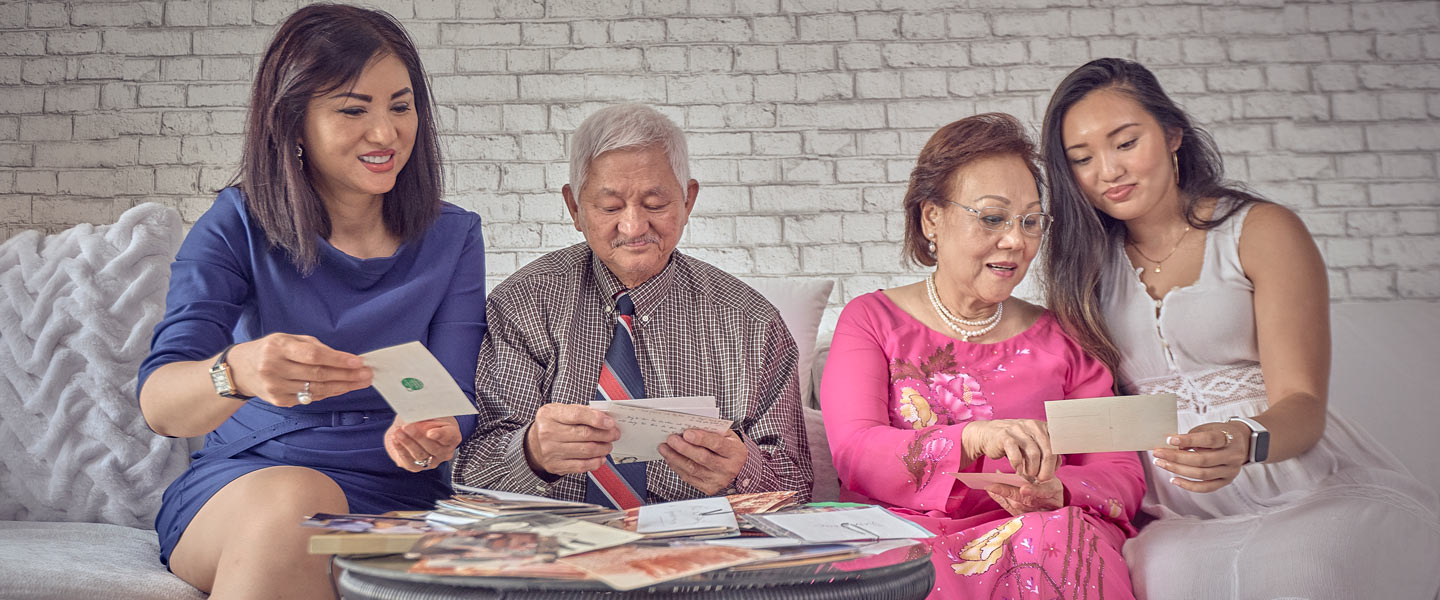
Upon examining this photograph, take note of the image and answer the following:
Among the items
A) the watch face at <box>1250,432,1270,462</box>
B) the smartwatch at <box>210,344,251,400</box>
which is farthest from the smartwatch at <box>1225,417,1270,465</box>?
the smartwatch at <box>210,344,251,400</box>

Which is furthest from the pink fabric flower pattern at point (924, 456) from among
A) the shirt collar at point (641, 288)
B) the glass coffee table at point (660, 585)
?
the glass coffee table at point (660, 585)

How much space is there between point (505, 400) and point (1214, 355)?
51.9 inches

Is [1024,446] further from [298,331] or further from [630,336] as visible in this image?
[298,331]

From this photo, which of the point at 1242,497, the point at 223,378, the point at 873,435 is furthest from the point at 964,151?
the point at 223,378

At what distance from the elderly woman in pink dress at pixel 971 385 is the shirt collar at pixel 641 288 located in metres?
0.37

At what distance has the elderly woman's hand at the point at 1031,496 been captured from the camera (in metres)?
1.63

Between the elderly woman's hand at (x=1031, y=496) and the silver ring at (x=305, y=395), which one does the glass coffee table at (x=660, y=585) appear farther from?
the elderly woman's hand at (x=1031, y=496)

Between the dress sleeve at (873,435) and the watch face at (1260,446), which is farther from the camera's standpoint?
the dress sleeve at (873,435)

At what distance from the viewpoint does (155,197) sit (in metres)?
3.91

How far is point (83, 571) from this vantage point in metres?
1.56

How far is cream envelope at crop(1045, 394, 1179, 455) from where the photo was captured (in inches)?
57.7

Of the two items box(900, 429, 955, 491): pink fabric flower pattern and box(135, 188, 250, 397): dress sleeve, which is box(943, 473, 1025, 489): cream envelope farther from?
box(135, 188, 250, 397): dress sleeve

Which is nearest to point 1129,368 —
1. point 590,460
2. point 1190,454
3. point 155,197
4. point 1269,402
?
point 1269,402

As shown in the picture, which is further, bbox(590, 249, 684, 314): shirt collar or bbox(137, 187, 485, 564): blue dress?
bbox(590, 249, 684, 314): shirt collar
